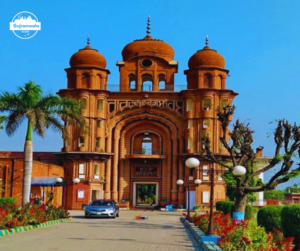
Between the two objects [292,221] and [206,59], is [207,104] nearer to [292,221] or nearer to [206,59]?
[206,59]

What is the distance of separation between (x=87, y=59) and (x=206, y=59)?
11.1 m

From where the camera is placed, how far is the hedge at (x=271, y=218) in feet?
64.1

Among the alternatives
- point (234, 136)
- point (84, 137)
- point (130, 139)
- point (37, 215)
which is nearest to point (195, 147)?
point (130, 139)

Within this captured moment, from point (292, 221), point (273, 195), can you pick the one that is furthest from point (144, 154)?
point (273, 195)

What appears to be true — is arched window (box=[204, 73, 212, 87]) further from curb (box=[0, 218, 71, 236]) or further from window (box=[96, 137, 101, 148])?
curb (box=[0, 218, 71, 236])

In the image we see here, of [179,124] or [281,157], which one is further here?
[179,124]

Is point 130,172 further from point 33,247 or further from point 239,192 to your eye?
point 33,247

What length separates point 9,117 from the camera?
26547 millimetres

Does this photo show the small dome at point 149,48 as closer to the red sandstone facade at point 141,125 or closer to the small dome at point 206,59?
the red sandstone facade at point 141,125

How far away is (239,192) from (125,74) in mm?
29598

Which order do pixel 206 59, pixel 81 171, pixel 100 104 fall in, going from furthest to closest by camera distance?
pixel 206 59
pixel 100 104
pixel 81 171

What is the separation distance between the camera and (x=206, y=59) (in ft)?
161

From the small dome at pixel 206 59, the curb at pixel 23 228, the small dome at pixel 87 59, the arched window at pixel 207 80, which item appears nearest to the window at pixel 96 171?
the small dome at pixel 87 59

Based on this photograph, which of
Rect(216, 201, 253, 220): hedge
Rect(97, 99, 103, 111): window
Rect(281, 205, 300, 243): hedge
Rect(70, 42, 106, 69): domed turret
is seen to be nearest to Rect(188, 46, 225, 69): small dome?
Rect(70, 42, 106, 69): domed turret
